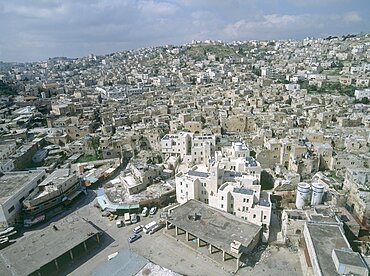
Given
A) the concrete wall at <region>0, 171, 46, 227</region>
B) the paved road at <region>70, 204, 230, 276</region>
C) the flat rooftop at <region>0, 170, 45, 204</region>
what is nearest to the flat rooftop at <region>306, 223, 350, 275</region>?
the paved road at <region>70, 204, 230, 276</region>

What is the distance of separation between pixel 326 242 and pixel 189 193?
16.5 meters

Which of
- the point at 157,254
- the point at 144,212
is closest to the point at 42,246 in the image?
the point at 144,212

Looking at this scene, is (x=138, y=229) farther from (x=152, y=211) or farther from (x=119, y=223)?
(x=152, y=211)

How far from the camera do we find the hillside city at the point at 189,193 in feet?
89.8

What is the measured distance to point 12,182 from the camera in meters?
39.2

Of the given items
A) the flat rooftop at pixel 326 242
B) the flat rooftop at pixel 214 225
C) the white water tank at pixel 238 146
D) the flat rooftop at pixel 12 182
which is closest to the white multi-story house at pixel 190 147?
the white water tank at pixel 238 146

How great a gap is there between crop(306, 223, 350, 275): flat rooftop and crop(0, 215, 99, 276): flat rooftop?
23.0m

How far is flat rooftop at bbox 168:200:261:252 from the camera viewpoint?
1099 inches

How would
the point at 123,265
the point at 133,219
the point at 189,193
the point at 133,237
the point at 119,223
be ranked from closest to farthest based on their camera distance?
1. the point at 123,265
2. the point at 133,237
3. the point at 119,223
4. the point at 133,219
5. the point at 189,193

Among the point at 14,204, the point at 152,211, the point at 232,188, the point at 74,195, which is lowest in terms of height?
the point at 152,211

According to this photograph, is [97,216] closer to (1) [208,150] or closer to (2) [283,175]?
(1) [208,150]

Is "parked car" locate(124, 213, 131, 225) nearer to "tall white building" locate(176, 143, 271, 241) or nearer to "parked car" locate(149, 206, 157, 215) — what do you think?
"parked car" locate(149, 206, 157, 215)

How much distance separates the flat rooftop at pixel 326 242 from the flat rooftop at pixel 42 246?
23.0 metres

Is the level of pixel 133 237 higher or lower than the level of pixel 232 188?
lower
